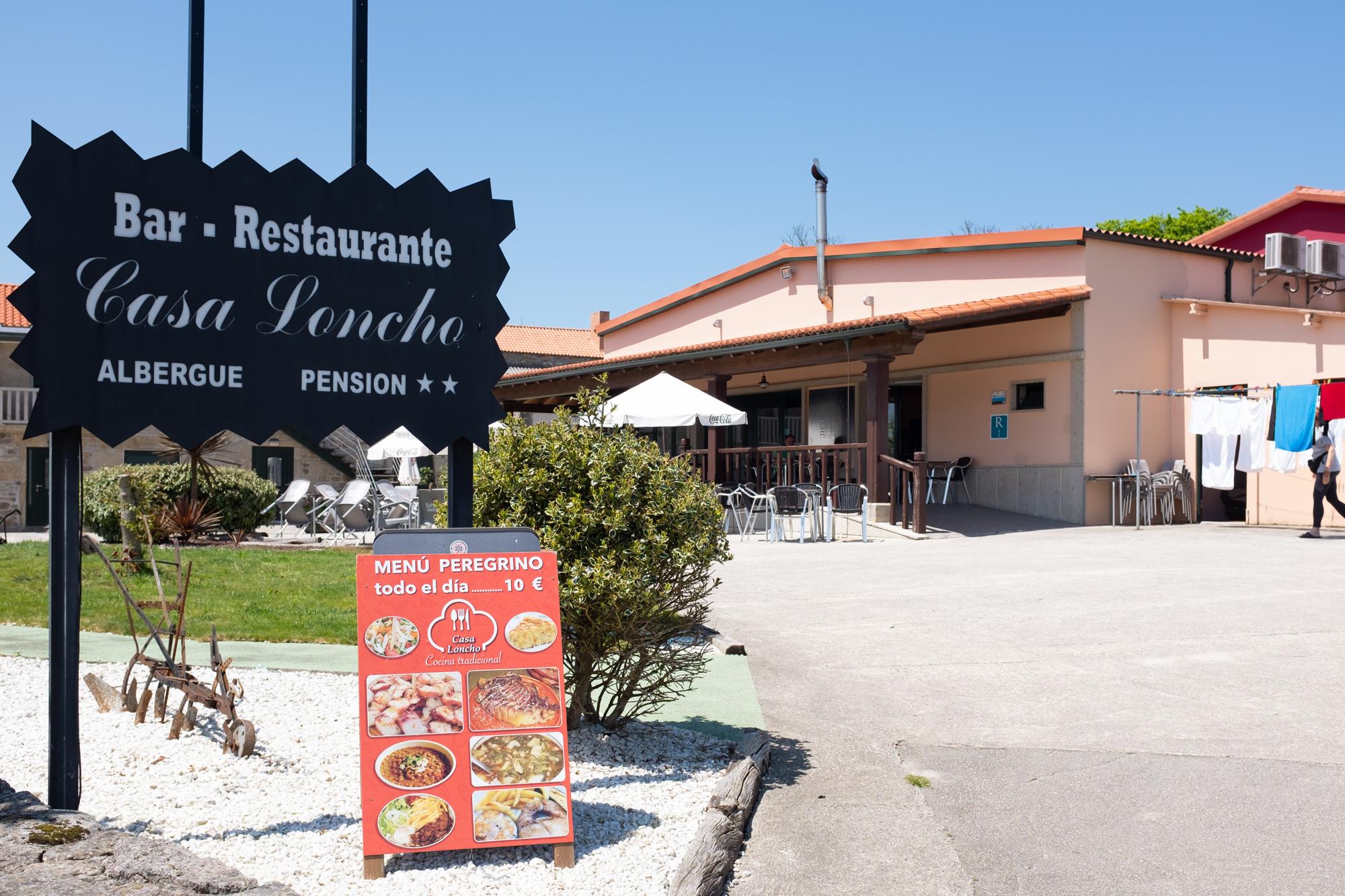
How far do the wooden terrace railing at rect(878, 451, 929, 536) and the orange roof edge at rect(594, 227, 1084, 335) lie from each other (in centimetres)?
456

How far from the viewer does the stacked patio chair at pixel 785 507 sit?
15.4 meters

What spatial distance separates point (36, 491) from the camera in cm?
2530

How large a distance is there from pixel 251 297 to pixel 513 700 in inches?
65.5

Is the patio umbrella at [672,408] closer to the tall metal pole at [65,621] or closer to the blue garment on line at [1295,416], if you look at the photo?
the blue garment on line at [1295,416]

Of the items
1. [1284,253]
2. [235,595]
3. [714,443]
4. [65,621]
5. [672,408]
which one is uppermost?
[1284,253]

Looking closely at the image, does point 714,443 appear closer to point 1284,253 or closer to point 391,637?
point 1284,253

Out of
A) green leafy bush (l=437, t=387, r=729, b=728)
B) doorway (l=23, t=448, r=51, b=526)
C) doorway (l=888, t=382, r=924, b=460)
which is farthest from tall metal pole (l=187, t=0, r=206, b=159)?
doorway (l=23, t=448, r=51, b=526)

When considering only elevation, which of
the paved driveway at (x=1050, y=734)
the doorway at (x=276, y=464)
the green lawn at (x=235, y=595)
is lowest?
the paved driveway at (x=1050, y=734)

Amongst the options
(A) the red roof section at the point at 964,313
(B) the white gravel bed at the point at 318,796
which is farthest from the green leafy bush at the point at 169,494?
(B) the white gravel bed at the point at 318,796

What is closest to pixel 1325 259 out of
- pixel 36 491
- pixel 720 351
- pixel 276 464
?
pixel 720 351

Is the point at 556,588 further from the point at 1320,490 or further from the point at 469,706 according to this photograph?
the point at 1320,490

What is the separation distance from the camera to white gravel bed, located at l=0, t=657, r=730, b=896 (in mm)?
3404

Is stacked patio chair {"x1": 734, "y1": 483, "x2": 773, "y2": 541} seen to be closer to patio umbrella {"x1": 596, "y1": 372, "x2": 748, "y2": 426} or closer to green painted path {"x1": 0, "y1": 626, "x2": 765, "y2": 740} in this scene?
patio umbrella {"x1": 596, "y1": 372, "x2": 748, "y2": 426}

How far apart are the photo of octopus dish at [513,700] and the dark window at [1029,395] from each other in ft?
52.0
